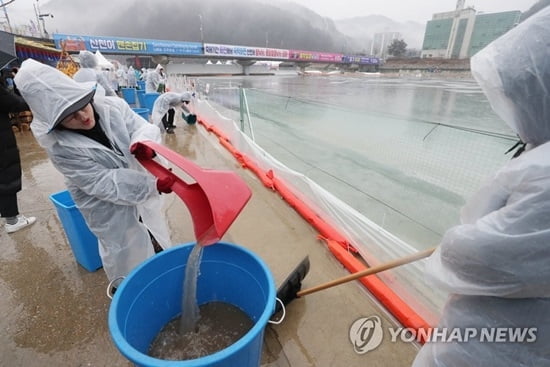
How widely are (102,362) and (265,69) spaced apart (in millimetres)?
48722

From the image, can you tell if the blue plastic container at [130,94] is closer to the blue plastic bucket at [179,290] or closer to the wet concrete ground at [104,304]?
the wet concrete ground at [104,304]

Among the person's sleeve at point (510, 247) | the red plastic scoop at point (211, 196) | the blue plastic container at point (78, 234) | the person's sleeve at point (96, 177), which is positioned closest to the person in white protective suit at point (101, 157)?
the person's sleeve at point (96, 177)

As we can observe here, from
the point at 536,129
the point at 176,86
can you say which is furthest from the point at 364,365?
the point at 176,86

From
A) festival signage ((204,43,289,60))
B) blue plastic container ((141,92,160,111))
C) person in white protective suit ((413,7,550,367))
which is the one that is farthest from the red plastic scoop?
festival signage ((204,43,289,60))

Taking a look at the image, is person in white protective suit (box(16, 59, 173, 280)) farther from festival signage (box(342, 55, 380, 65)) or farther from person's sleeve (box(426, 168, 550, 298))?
festival signage (box(342, 55, 380, 65))

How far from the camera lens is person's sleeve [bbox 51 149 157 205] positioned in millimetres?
1223

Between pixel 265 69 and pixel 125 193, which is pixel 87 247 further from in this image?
pixel 265 69

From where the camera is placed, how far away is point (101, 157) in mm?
1307

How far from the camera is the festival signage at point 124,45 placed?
23.8m

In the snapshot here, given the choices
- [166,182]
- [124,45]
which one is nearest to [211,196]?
[166,182]

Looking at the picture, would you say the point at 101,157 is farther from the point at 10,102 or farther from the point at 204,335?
the point at 10,102

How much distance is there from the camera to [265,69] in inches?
1795

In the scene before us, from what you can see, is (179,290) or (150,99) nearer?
(179,290)

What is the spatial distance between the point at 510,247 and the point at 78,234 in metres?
2.09
